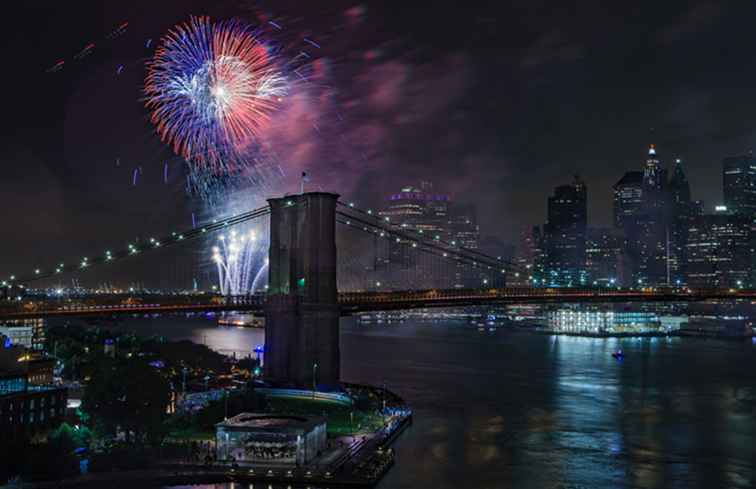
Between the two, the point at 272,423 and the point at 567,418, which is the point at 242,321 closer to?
the point at 567,418

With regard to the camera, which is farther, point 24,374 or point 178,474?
point 24,374

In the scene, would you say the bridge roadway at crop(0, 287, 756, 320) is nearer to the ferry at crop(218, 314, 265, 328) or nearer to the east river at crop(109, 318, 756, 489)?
the east river at crop(109, 318, 756, 489)

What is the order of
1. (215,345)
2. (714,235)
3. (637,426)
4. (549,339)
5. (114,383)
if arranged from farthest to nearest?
(714,235) < (549,339) < (215,345) < (637,426) < (114,383)

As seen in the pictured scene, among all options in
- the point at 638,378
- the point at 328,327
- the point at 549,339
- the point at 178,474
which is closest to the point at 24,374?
the point at 178,474

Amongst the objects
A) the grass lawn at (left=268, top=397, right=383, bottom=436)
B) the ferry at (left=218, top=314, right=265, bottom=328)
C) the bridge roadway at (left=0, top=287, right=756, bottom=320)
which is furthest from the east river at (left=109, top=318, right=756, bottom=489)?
the ferry at (left=218, top=314, right=265, bottom=328)

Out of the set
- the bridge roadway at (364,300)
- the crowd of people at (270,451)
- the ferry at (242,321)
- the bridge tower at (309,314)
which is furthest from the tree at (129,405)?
the ferry at (242,321)

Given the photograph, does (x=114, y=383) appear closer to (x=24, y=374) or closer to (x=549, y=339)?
(x=24, y=374)
